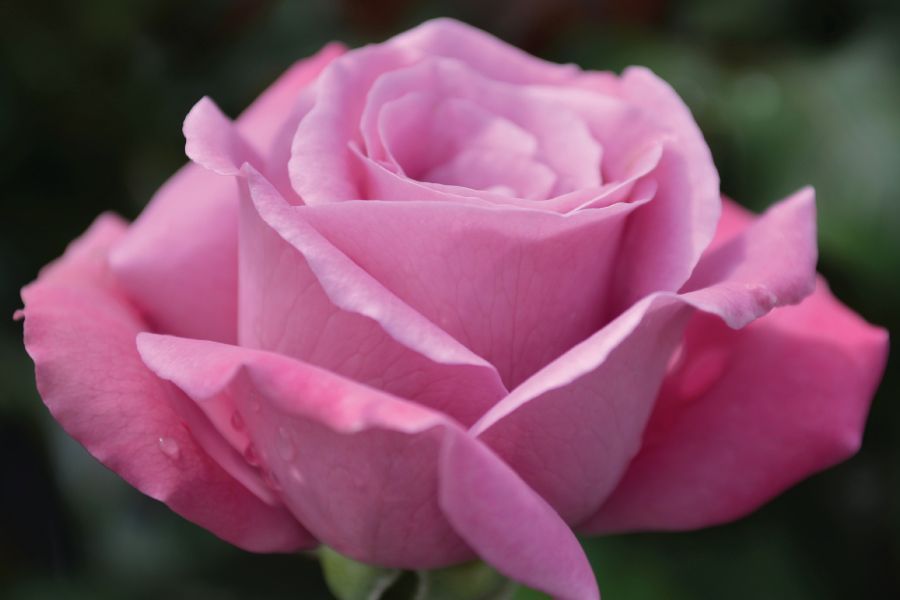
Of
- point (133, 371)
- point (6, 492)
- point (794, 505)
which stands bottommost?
point (794, 505)

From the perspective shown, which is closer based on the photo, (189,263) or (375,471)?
(375,471)

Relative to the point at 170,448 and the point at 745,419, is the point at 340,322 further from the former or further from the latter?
the point at 745,419

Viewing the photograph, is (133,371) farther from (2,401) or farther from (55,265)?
(2,401)

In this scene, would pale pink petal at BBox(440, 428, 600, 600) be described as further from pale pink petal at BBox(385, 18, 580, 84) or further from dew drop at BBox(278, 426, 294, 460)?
pale pink petal at BBox(385, 18, 580, 84)

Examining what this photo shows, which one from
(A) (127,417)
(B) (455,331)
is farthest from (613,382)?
(A) (127,417)

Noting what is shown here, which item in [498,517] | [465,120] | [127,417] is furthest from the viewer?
[465,120]

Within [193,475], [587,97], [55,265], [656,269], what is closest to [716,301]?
[656,269]
